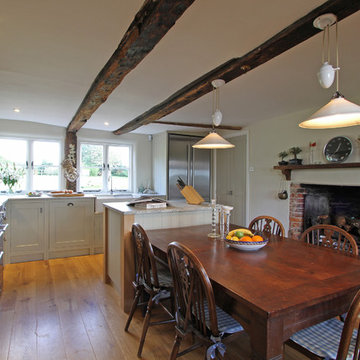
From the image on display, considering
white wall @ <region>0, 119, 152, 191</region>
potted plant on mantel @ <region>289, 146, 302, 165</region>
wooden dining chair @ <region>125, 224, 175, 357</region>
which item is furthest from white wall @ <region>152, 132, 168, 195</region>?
wooden dining chair @ <region>125, 224, 175, 357</region>

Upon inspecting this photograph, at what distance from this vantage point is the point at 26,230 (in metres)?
3.87

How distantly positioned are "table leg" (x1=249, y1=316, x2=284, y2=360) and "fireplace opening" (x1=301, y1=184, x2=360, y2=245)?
10.3ft

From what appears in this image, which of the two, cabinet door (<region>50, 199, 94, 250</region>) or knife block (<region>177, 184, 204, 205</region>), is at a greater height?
knife block (<region>177, 184, 204, 205</region>)

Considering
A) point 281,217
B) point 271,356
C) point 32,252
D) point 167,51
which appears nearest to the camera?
point 271,356

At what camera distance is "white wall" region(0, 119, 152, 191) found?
482 cm

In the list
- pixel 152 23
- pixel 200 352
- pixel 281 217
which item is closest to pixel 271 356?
pixel 200 352

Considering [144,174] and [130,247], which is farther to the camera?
[144,174]

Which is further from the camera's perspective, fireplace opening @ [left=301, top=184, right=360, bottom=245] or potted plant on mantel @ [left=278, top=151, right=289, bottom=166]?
potted plant on mantel @ [left=278, top=151, right=289, bottom=166]

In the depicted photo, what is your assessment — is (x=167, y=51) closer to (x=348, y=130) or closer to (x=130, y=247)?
(x=130, y=247)

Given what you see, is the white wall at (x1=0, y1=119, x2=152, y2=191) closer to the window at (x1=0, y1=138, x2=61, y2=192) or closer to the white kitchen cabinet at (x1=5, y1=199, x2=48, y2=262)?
the window at (x1=0, y1=138, x2=61, y2=192)

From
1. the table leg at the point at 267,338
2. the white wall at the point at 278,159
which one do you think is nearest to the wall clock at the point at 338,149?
the white wall at the point at 278,159

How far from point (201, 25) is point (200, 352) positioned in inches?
91.4

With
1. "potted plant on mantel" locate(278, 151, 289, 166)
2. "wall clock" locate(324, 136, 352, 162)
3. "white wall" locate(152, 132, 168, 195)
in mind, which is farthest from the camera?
"white wall" locate(152, 132, 168, 195)

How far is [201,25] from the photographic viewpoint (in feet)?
5.90
